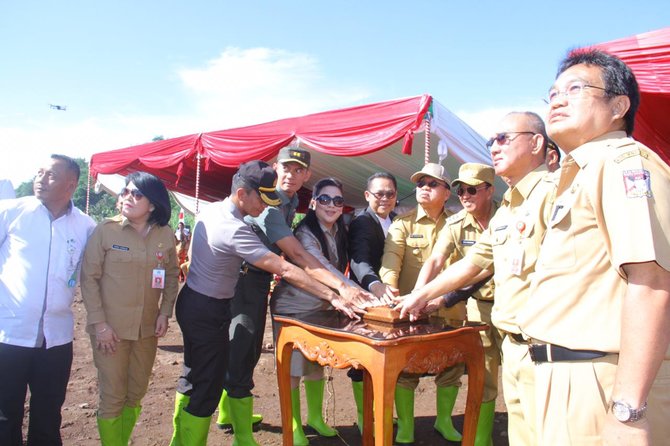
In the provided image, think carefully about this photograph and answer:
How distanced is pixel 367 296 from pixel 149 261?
122cm

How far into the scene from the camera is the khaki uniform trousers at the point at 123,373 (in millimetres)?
2402

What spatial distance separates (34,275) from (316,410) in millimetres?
1947

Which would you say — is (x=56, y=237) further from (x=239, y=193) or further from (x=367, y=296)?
(x=367, y=296)

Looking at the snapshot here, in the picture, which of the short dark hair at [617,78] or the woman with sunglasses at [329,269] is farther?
the woman with sunglasses at [329,269]

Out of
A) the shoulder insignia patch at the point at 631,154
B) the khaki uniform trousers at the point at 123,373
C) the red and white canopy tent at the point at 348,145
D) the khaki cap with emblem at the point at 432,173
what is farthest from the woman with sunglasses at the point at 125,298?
the red and white canopy tent at the point at 348,145

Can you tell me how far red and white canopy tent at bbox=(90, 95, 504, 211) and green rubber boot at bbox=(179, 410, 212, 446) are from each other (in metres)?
2.63

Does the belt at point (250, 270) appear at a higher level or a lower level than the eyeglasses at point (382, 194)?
lower

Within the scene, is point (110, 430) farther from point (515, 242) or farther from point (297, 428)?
point (515, 242)

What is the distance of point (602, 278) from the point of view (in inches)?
45.5

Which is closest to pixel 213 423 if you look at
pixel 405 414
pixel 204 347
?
pixel 204 347

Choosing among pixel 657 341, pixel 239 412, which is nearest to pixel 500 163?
pixel 657 341

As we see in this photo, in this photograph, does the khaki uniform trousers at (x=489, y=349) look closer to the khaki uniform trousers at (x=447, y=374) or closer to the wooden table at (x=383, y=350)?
the khaki uniform trousers at (x=447, y=374)

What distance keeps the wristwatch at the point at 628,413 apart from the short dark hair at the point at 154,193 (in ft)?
A: 7.32

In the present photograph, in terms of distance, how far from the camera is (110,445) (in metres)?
2.42
